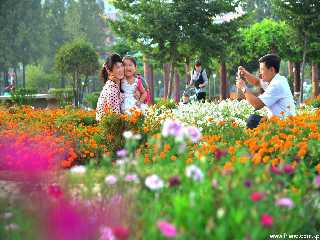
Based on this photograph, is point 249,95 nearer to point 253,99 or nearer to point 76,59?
point 253,99

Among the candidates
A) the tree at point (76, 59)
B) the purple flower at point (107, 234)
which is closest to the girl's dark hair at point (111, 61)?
the purple flower at point (107, 234)

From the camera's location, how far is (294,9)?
823 inches

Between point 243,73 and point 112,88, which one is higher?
point 243,73

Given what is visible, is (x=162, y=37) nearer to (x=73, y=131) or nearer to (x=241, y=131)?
(x=73, y=131)

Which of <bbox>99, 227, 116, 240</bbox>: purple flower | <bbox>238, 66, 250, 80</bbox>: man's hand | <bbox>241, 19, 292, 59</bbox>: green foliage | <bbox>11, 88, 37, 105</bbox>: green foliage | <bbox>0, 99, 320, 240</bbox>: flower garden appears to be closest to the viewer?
<bbox>0, 99, 320, 240</bbox>: flower garden

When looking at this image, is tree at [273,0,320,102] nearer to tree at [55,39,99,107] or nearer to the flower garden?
tree at [55,39,99,107]

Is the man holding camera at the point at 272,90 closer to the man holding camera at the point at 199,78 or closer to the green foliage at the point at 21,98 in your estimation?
the man holding camera at the point at 199,78

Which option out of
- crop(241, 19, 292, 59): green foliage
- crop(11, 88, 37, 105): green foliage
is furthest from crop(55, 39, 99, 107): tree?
crop(11, 88, 37, 105): green foliage

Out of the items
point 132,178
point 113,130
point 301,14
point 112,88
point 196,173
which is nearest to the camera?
point 196,173

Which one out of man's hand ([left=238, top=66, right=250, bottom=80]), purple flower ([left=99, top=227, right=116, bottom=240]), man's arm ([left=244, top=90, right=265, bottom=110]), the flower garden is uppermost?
man's hand ([left=238, top=66, right=250, bottom=80])

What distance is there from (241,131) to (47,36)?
54.6 meters

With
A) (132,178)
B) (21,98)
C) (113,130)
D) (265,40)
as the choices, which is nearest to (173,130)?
(132,178)

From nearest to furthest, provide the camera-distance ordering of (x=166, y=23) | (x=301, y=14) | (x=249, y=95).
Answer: (x=249, y=95) → (x=166, y=23) → (x=301, y=14)

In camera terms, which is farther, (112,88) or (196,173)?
(112,88)
